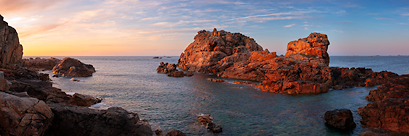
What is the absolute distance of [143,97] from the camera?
3697cm

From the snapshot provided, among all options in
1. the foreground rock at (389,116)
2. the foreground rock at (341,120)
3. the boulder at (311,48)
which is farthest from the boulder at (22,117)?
the boulder at (311,48)

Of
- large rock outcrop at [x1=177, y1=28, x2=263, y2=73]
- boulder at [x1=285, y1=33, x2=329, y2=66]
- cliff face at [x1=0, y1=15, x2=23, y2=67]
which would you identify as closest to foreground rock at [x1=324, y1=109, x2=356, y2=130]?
cliff face at [x1=0, y1=15, x2=23, y2=67]

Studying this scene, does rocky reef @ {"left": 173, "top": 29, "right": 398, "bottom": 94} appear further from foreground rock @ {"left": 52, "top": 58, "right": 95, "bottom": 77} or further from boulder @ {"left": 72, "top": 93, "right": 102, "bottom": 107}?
foreground rock @ {"left": 52, "top": 58, "right": 95, "bottom": 77}

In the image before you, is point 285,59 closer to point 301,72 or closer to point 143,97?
point 301,72

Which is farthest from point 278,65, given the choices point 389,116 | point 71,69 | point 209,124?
point 71,69

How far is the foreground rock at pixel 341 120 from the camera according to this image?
2066 centimetres

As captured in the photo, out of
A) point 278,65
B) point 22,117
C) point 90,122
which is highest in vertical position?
point 278,65

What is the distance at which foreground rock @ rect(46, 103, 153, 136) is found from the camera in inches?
528

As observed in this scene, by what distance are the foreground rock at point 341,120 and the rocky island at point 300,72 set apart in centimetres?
187

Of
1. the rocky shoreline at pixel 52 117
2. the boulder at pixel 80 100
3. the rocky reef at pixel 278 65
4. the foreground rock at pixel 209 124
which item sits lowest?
the foreground rock at pixel 209 124

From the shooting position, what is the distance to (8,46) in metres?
34.9

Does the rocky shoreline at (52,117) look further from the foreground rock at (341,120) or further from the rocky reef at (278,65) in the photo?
the rocky reef at (278,65)

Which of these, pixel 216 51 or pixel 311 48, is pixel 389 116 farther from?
pixel 216 51

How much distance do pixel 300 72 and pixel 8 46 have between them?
2401 inches
